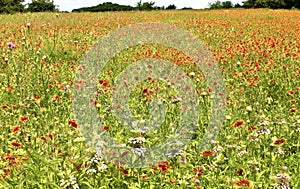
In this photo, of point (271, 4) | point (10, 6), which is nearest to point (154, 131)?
point (10, 6)

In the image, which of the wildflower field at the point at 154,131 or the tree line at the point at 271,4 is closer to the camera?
the wildflower field at the point at 154,131

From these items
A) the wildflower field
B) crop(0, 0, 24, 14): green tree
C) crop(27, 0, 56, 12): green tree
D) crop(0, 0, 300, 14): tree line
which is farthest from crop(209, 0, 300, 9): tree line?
the wildflower field

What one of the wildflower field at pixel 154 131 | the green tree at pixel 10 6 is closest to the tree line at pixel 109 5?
the green tree at pixel 10 6

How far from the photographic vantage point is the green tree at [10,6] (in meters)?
34.4

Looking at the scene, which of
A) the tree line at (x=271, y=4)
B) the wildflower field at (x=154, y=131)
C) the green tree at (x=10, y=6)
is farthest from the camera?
the tree line at (x=271, y=4)

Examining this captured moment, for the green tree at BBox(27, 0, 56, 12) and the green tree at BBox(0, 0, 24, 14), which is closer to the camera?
the green tree at BBox(0, 0, 24, 14)

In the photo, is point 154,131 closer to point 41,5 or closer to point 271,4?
point 41,5

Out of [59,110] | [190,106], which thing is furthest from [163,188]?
[59,110]

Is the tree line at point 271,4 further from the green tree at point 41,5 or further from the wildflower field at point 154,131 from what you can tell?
the wildflower field at point 154,131

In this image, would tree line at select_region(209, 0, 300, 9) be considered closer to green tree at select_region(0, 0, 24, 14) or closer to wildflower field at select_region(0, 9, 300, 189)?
green tree at select_region(0, 0, 24, 14)

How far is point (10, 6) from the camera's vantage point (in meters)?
35.4

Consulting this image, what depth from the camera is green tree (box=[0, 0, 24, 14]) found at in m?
34.4

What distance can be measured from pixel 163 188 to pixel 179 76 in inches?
118

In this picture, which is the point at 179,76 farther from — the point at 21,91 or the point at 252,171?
the point at 252,171
